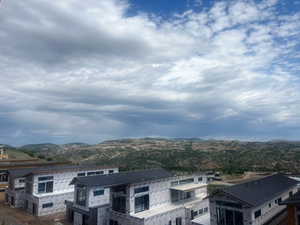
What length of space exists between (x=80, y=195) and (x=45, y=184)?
32.4 ft

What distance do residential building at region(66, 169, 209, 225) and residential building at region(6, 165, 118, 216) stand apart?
409cm

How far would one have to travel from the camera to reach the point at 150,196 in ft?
97.0

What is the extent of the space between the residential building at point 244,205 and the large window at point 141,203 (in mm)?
9193

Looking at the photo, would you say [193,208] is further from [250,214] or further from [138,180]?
[250,214]

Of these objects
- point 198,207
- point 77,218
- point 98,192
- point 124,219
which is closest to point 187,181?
point 198,207

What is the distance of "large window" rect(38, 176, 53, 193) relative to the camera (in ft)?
122

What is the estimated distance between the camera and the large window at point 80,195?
30923 millimetres

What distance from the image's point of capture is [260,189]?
82.3 feet

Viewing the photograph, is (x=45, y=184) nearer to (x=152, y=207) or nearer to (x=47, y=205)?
(x=47, y=205)

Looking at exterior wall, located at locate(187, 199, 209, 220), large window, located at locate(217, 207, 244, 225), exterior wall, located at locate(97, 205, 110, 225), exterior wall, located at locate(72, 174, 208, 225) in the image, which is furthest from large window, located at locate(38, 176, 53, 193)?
large window, located at locate(217, 207, 244, 225)

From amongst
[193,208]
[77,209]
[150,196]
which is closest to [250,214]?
[193,208]

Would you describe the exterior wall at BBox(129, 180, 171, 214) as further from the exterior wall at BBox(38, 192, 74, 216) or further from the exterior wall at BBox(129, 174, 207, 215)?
the exterior wall at BBox(38, 192, 74, 216)

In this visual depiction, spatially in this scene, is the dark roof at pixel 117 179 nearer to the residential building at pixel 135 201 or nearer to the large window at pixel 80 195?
the residential building at pixel 135 201

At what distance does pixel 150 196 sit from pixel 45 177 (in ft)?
62.6
